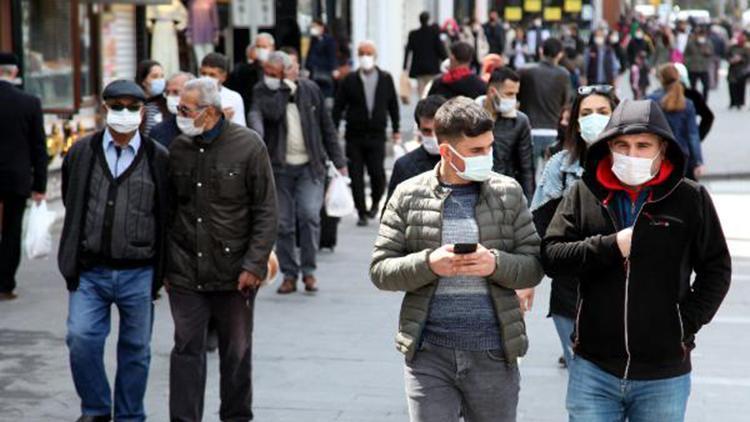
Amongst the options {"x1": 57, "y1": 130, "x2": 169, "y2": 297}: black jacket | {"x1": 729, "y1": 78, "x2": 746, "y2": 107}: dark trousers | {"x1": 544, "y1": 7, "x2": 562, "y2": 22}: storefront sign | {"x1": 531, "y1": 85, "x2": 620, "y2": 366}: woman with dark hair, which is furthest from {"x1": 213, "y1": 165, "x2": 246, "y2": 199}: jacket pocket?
{"x1": 544, "y1": 7, "x2": 562, "y2": 22}: storefront sign

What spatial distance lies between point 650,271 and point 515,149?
458 cm

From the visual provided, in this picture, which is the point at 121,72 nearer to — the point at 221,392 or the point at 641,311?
the point at 221,392

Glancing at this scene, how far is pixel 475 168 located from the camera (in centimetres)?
562

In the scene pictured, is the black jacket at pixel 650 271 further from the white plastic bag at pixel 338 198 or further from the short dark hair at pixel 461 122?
the white plastic bag at pixel 338 198

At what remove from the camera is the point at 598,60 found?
102 feet

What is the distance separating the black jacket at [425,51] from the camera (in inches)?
1091

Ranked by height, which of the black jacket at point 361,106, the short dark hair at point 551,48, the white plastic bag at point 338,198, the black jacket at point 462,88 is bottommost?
the white plastic bag at point 338,198

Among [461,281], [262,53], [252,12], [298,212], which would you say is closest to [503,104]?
[298,212]

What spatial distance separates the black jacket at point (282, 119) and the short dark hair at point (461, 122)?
233 inches

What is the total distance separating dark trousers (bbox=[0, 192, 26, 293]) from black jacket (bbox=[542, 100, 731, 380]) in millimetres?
6727

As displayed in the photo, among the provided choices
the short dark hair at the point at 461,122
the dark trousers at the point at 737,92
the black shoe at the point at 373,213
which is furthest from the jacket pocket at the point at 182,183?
the dark trousers at the point at 737,92

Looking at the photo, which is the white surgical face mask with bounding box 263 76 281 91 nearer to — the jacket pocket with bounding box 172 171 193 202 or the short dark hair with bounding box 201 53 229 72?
the short dark hair with bounding box 201 53 229 72

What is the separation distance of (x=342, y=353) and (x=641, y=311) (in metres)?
4.61

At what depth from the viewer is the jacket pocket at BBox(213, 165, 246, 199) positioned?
7.51m
